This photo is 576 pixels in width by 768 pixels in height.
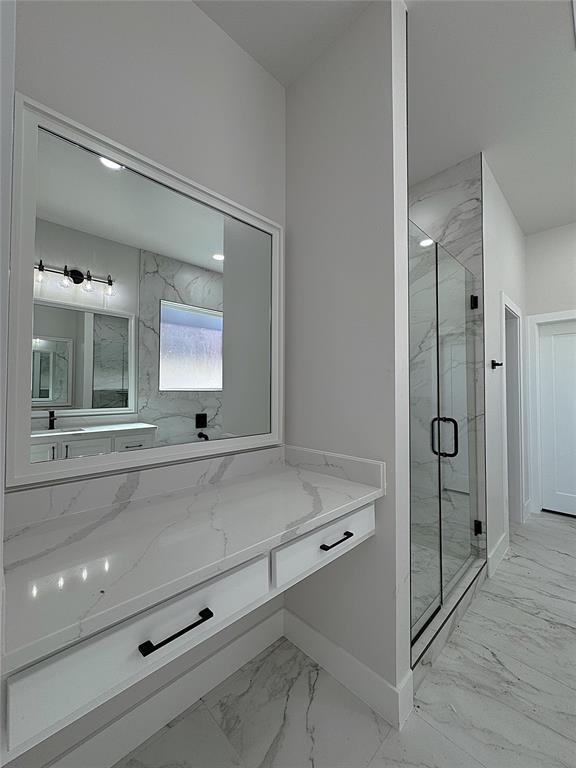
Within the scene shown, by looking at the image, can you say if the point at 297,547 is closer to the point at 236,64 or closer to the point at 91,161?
the point at 91,161

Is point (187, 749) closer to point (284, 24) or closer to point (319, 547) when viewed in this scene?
point (319, 547)

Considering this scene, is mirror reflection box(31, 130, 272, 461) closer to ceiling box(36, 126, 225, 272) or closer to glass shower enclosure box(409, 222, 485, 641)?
ceiling box(36, 126, 225, 272)

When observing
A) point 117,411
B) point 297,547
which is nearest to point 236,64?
point 117,411

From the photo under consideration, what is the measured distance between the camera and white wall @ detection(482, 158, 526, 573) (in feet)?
8.43

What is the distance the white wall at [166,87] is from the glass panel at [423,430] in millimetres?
839

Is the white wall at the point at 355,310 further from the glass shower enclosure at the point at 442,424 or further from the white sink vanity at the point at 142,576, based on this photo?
the glass shower enclosure at the point at 442,424

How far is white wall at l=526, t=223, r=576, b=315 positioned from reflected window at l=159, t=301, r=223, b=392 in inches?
143

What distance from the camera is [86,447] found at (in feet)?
3.92

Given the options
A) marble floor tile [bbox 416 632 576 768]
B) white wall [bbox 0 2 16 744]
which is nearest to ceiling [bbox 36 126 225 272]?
white wall [bbox 0 2 16 744]

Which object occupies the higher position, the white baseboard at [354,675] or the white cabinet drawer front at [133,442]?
the white cabinet drawer front at [133,442]

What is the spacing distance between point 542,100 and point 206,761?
3.51m

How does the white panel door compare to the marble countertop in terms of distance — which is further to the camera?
the white panel door

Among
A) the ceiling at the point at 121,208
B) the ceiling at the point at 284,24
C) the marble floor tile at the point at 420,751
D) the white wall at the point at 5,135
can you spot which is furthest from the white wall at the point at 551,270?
the white wall at the point at 5,135

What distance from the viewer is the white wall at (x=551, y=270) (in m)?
3.52
